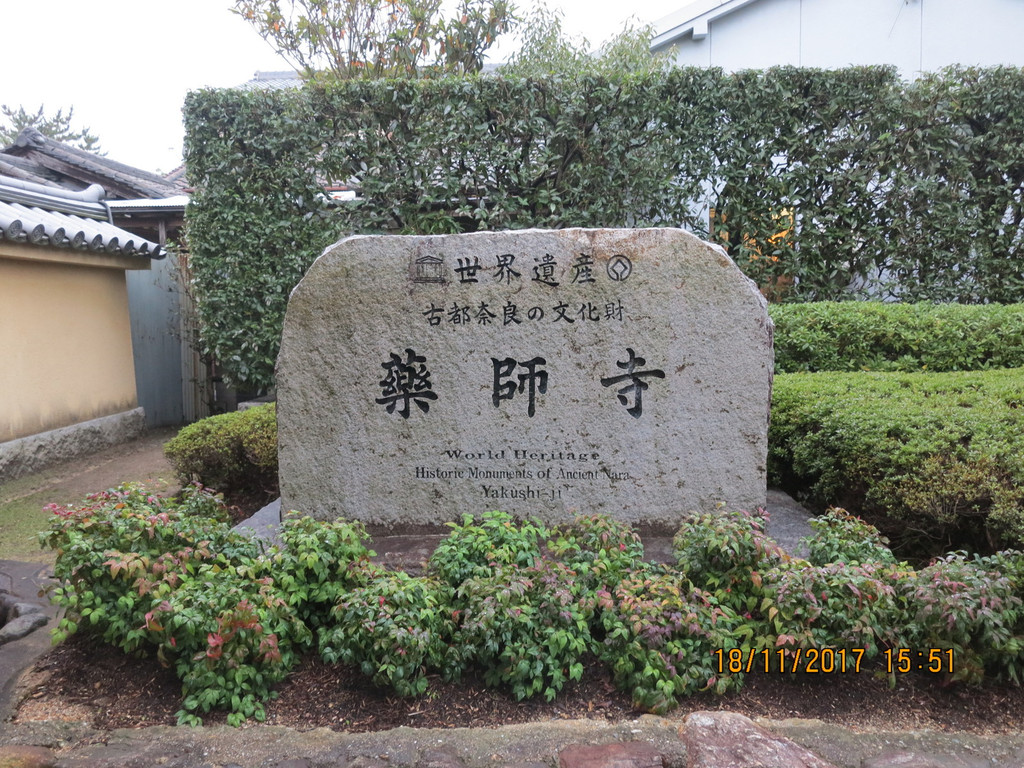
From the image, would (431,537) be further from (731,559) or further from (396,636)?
(731,559)

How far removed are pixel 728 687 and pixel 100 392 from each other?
7.00 meters

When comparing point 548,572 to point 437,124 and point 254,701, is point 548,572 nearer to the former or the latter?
point 254,701

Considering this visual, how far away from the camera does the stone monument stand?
12.4 ft

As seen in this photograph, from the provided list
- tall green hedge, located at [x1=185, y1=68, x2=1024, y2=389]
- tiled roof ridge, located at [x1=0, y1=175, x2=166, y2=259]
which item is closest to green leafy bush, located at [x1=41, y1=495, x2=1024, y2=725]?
tiled roof ridge, located at [x1=0, y1=175, x2=166, y2=259]

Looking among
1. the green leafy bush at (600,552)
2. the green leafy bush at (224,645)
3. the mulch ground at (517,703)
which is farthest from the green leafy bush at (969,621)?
the green leafy bush at (224,645)

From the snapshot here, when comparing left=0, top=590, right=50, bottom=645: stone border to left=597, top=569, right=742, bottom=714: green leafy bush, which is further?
left=0, top=590, right=50, bottom=645: stone border

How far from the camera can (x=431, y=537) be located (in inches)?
154

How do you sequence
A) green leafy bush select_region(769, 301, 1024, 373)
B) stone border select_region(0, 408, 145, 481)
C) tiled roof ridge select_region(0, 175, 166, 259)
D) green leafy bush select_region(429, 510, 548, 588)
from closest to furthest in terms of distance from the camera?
green leafy bush select_region(429, 510, 548, 588) < green leafy bush select_region(769, 301, 1024, 373) < tiled roof ridge select_region(0, 175, 166, 259) < stone border select_region(0, 408, 145, 481)

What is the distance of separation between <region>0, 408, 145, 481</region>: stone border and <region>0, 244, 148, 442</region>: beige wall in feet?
0.27

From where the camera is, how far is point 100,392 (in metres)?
7.54

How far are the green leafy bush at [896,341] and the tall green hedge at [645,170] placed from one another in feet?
4.59

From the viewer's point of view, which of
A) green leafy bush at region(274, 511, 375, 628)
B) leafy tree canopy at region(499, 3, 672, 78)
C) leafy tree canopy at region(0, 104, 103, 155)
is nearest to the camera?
green leafy bush at region(274, 511, 375, 628)

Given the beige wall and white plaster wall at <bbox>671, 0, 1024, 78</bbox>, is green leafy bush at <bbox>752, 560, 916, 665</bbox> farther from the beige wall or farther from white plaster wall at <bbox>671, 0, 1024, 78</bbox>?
white plaster wall at <bbox>671, 0, 1024, 78</bbox>

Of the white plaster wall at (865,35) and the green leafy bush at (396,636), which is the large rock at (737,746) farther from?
the white plaster wall at (865,35)
